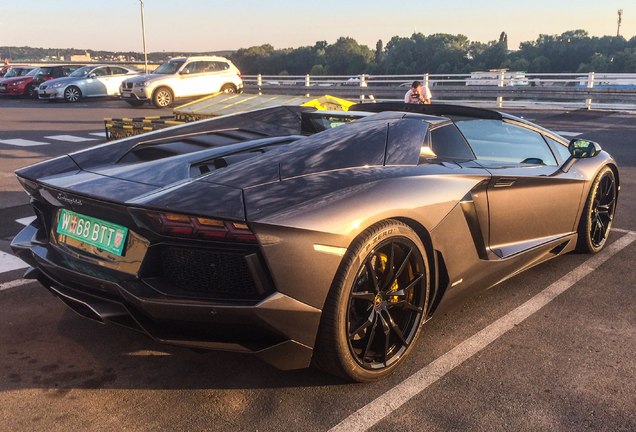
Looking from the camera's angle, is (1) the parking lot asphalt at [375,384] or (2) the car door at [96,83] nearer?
(1) the parking lot asphalt at [375,384]

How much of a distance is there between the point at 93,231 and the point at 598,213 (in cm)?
385

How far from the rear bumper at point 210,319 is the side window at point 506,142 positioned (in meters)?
2.11

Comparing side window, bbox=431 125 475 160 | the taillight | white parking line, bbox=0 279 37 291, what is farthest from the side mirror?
white parking line, bbox=0 279 37 291

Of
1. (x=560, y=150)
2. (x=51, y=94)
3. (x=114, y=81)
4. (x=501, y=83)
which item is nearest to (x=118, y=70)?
(x=114, y=81)

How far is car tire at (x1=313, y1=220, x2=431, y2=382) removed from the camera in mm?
2584

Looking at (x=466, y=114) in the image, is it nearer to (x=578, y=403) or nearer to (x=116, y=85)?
(x=578, y=403)

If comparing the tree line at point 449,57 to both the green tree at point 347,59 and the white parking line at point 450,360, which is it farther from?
the white parking line at point 450,360

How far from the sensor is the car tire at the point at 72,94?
2436cm

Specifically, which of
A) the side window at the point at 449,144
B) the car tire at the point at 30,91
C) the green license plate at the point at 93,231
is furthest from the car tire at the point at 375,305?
the car tire at the point at 30,91

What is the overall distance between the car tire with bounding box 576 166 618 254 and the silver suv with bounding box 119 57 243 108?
18941 millimetres

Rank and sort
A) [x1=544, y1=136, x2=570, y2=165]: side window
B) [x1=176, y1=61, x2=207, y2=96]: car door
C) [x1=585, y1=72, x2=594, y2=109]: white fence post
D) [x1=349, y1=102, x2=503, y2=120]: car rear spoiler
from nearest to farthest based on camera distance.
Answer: [x1=349, y1=102, x2=503, y2=120]: car rear spoiler, [x1=544, y1=136, x2=570, y2=165]: side window, [x1=585, y1=72, x2=594, y2=109]: white fence post, [x1=176, y1=61, x2=207, y2=96]: car door

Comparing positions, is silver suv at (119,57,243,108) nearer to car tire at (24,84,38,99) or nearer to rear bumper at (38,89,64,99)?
rear bumper at (38,89,64,99)

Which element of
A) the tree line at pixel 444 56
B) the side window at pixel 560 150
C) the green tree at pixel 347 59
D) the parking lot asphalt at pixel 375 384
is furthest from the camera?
the green tree at pixel 347 59

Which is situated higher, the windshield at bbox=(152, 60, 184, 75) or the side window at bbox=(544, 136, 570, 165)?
the windshield at bbox=(152, 60, 184, 75)
